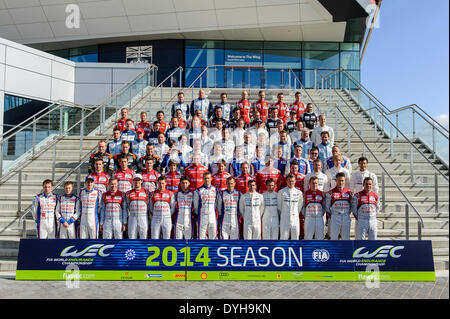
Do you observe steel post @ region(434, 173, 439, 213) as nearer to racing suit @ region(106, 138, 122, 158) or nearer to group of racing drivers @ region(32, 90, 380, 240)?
group of racing drivers @ region(32, 90, 380, 240)

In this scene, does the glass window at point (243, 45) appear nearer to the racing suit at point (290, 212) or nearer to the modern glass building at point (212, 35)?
the modern glass building at point (212, 35)

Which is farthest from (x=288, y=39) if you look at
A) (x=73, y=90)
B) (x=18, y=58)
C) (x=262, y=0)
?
(x=18, y=58)

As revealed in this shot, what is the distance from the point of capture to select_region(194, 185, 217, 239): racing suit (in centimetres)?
764

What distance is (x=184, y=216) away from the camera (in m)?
7.65

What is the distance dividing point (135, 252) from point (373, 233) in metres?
4.52

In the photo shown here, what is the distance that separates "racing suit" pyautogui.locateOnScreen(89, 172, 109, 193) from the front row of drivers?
1.45 ft

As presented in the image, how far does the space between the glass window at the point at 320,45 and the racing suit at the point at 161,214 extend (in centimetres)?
1823

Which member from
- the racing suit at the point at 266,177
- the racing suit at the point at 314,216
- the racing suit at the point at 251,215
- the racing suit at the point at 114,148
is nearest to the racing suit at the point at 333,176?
the racing suit at the point at 314,216

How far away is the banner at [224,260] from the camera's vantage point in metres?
6.26

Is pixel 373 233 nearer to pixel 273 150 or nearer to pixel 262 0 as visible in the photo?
pixel 273 150

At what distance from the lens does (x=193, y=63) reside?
73.4 feet

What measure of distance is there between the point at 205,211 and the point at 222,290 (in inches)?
82.7

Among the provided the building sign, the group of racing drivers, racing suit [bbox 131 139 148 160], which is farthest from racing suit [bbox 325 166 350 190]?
the building sign

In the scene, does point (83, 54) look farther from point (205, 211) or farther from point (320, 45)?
point (205, 211)
